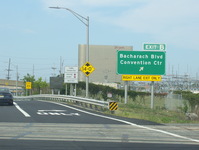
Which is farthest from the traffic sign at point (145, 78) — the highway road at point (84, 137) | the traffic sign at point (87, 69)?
the highway road at point (84, 137)

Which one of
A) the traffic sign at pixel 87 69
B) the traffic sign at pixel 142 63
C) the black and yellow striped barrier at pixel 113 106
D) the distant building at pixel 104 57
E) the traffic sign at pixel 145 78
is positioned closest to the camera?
the black and yellow striped barrier at pixel 113 106

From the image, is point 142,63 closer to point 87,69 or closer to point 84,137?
point 87,69

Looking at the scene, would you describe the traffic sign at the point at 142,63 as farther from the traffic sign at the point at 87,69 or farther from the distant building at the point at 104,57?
the distant building at the point at 104,57

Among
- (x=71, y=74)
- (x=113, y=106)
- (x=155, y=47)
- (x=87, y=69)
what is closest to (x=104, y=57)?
(x=71, y=74)

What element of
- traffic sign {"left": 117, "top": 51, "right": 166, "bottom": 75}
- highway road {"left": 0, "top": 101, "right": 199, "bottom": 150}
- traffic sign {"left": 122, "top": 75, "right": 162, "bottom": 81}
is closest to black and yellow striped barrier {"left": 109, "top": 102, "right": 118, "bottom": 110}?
highway road {"left": 0, "top": 101, "right": 199, "bottom": 150}

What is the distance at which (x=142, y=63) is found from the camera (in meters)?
27.3

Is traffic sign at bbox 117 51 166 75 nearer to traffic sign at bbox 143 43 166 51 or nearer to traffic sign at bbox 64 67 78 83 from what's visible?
traffic sign at bbox 143 43 166 51

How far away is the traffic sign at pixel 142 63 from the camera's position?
27.3 metres

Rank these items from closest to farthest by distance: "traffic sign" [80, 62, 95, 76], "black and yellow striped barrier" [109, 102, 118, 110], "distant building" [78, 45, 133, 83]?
1. "black and yellow striped barrier" [109, 102, 118, 110]
2. "traffic sign" [80, 62, 95, 76]
3. "distant building" [78, 45, 133, 83]

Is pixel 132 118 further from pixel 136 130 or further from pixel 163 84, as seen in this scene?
pixel 163 84

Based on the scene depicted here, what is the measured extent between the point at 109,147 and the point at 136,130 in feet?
14.1

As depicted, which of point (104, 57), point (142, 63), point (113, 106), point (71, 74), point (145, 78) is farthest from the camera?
point (104, 57)

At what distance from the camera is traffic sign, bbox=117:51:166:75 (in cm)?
2727

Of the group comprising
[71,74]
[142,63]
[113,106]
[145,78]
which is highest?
[142,63]
